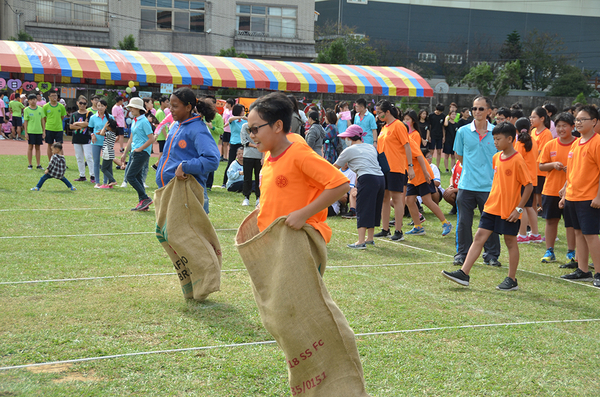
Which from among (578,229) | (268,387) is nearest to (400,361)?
(268,387)

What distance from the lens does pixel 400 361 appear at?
4184mm

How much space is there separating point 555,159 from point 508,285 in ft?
8.59

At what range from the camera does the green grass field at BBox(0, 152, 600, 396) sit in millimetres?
3822

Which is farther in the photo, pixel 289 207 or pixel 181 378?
pixel 181 378

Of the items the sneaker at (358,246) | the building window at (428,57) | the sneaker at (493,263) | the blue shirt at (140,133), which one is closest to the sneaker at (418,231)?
the sneaker at (358,246)

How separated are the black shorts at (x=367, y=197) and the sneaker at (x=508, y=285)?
2.40 m

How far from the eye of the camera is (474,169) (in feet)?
23.7

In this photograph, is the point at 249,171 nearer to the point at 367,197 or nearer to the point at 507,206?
the point at 367,197

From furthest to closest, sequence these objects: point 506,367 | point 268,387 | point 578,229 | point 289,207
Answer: point 578,229
point 506,367
point 268,387
point 289,207

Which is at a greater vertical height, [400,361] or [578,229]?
[578,229]

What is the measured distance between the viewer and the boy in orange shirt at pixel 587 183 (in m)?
6.61

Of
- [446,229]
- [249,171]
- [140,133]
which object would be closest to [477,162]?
[446,229]

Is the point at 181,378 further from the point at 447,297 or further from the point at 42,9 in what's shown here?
the point at 42,9

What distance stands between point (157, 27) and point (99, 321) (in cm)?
4399
